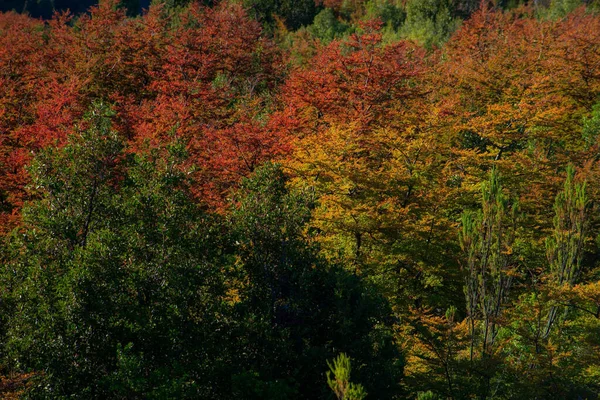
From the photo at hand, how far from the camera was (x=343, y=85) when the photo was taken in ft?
107

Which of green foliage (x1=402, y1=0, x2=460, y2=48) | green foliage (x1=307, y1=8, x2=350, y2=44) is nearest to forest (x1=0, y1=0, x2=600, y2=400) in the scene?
green foliage (x1=402, y1=0, x2=460, y2=48)

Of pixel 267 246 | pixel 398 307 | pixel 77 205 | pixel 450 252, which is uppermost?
pixel 77 205

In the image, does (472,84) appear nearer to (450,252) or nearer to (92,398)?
(450,252)

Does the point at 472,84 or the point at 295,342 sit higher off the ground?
the point at 472,84

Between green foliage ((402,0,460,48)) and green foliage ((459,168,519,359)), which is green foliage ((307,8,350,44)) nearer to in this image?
green foliage ((402,0,460,48))

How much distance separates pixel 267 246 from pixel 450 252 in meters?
10.8

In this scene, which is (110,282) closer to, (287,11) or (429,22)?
(429,22)

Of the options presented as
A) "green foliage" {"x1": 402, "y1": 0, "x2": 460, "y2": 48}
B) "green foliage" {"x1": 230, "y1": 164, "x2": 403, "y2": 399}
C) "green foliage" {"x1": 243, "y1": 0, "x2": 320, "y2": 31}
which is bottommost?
"green foliage" {"x1": 230, "y1": 164, "x2": 403, "y2": 399}

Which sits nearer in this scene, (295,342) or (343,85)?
(295,342)

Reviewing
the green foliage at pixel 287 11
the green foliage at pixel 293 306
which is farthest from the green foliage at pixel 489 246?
the green foliage at pixel 287 11

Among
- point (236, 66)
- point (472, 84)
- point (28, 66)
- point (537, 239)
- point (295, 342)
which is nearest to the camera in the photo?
point (295, 342)

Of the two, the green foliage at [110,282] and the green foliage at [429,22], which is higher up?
the green foliage at [429,22]

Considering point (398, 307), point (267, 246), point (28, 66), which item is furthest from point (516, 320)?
point (28, 66)

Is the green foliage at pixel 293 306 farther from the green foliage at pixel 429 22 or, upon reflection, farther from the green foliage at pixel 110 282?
the green foliage at pixel 429 22
